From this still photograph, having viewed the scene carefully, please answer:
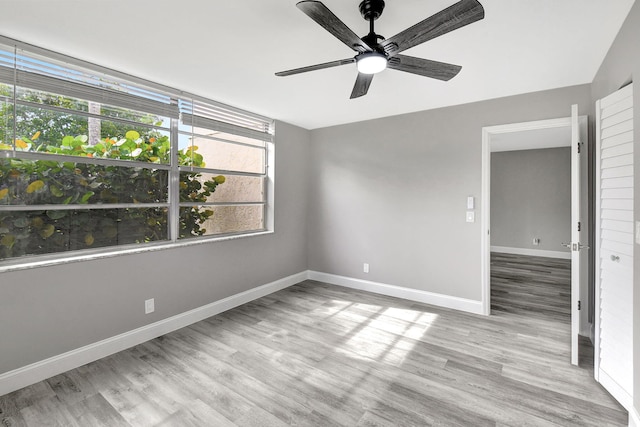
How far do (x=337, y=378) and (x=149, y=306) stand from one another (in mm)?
Result: 1891

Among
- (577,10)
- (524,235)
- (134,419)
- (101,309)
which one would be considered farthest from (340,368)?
(524,235)

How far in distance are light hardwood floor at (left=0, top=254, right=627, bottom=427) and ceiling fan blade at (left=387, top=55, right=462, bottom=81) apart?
2199mm

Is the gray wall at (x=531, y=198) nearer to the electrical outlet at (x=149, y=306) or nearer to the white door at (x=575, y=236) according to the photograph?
the white door at (x=575, y=236)

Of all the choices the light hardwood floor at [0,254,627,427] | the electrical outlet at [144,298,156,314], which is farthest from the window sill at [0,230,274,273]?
the light hardwood floor at [0,254,627,427]

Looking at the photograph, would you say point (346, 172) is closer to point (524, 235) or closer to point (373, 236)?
point (373, 236)

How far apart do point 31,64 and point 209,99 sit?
1488 mm

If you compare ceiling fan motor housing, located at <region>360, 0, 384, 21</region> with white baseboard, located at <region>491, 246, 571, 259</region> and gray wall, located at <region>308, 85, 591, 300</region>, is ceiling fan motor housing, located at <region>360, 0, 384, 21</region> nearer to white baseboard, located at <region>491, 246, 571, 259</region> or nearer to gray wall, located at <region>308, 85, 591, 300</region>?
gray wall, located at <region>308, 85, 591, 300</region>

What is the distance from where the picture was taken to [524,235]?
7.04m

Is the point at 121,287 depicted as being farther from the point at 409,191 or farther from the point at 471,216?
the point at 471,216

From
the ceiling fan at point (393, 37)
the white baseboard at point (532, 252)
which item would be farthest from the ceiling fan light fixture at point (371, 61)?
the white baseboard at point (532, 252)

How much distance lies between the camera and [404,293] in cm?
405

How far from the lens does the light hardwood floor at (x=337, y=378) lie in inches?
74.5

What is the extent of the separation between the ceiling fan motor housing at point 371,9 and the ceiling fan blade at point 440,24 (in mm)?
186

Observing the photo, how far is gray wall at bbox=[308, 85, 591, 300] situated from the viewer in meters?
3.51
